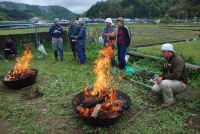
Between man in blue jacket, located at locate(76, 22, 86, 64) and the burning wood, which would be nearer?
the burning wood

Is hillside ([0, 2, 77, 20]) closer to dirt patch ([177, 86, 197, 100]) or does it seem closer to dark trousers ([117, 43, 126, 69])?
dark trousers ([117, 43, 126, 69])

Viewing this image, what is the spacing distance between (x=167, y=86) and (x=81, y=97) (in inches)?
90.3

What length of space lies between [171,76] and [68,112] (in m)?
2.86

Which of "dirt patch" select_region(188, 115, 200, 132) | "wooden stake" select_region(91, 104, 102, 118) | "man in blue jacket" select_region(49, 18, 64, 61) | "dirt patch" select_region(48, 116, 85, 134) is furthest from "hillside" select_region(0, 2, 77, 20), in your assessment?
"dirt patch" select_region(188, 115, 200, 132)

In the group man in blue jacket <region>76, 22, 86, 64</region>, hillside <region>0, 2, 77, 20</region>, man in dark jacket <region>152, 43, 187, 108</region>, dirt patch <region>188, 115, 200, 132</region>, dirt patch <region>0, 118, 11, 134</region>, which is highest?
hillside <region>0, 2, 77, 20</region>

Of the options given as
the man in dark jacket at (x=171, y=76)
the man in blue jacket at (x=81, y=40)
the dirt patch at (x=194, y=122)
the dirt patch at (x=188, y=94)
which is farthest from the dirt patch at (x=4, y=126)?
the man in blue jacket at (x=81, y=40)

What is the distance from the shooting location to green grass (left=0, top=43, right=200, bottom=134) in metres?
3.51

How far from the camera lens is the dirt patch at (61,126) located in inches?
137

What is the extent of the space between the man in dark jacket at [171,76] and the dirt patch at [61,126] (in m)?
2.41

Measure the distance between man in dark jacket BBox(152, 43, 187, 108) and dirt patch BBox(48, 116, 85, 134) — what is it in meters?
2.41

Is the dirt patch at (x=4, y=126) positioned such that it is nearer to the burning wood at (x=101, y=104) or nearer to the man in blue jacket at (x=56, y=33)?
the burning wood at (x=101, y=104)

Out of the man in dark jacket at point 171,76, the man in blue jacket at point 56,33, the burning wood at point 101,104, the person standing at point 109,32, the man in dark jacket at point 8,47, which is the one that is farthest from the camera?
the man in dark jacket at point 8,47

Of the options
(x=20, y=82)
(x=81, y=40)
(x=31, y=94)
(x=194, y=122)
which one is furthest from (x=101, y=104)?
(x=81, y=40)

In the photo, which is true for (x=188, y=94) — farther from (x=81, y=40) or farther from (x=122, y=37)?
(x=81, y=40)
